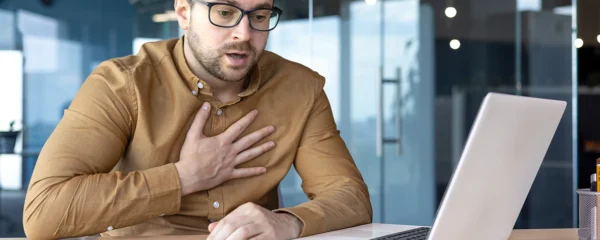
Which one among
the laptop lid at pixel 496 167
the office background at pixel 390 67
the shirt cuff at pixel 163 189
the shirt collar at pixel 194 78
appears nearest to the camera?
the laptop lid at pixel 496 167

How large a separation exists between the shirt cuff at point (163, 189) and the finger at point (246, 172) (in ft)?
0.56

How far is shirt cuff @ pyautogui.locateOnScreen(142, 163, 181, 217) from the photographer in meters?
1.61

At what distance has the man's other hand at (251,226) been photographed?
1360 mm

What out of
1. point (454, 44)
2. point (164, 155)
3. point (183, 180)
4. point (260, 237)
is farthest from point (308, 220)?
point (454, 44)

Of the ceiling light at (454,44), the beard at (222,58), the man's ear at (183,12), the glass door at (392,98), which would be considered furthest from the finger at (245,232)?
the ceiling light at (454,44)

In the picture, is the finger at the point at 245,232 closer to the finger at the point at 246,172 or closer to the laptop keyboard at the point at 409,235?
the laptop keyboard at the point at 409,235

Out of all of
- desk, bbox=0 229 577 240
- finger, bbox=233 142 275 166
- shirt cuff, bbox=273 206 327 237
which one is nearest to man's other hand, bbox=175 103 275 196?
finger, bbox=233 142 275 166

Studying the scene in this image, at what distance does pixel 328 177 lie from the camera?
1868mm

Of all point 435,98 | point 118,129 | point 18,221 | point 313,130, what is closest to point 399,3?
point 435,98

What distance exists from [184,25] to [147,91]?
8.3 inches

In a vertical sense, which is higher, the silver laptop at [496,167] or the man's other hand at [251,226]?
the silver laptop at [496,167]

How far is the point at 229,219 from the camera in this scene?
1.39 meters

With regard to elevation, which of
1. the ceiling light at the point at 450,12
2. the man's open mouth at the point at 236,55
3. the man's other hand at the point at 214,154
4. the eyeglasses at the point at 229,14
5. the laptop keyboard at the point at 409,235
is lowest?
the laptop keyboard at the point at 409,235

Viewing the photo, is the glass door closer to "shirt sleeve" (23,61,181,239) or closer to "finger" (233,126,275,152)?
"finger" (233,126,275,152)
